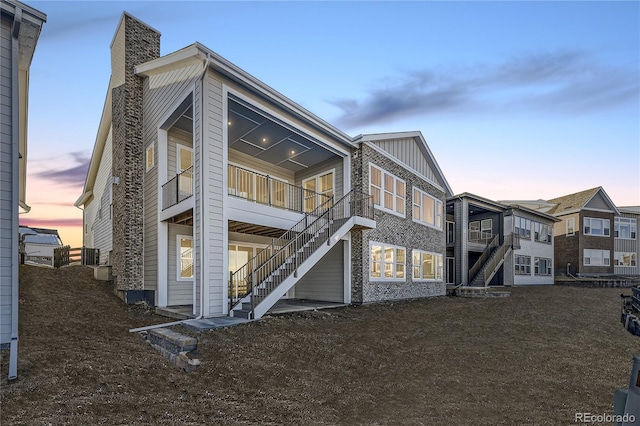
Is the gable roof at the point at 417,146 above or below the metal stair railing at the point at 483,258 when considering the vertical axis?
above

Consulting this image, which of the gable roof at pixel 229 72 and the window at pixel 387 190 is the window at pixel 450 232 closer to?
the window at pixel 387 190

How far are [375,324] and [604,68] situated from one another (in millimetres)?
21322

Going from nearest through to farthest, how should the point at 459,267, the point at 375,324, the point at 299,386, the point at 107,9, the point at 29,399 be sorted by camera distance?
the point at 29,399 → the point at 299,386 → the point at 375,324 → the point at 107,9 → the point at 459,267

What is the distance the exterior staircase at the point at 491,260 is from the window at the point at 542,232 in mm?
4188

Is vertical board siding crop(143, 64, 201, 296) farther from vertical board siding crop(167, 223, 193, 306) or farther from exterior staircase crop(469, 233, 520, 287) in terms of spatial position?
exterior staircase crop(469, 233, 520, 287)

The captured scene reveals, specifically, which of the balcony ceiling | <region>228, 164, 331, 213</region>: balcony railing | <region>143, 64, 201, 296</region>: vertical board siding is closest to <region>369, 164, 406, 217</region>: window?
<region>228, 164, 331, 213</region>: balcony railing

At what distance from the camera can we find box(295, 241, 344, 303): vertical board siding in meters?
15.4

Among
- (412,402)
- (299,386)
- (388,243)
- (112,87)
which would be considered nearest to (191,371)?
(299,386)

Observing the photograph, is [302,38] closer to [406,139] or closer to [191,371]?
[406,139]

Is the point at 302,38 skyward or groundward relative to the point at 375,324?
skyward

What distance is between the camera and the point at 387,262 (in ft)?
55.2

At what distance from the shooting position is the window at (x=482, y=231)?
29.4m

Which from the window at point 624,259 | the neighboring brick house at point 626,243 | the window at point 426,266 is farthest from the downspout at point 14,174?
the window at point 624,259

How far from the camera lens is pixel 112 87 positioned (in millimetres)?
14797
